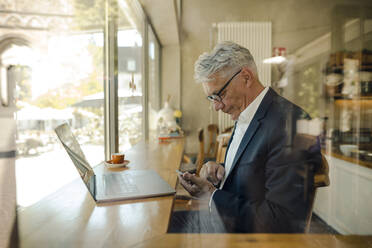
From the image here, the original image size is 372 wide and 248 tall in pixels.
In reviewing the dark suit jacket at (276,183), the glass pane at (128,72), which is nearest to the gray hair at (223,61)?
the dark suit jacket at (276,183)

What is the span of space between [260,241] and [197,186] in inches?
9.3

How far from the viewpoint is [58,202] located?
578mm

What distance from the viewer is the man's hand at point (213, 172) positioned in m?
0.51

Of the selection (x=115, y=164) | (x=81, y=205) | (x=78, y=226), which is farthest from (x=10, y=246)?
(x=115, y=164)

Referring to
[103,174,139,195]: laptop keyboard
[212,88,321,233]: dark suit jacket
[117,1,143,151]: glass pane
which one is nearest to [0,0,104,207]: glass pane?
[103,174,139,195]: laptop keyboard

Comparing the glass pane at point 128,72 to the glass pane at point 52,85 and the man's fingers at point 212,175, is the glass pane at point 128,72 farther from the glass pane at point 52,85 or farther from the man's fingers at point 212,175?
the man's fingers at point 212,175

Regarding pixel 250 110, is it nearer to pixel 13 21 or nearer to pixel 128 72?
pixel 13 21

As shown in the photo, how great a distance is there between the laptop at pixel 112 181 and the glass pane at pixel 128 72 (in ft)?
2.12

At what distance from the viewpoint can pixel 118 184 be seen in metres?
0.69

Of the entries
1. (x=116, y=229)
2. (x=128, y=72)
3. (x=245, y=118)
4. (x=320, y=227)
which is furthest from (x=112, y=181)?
(x=128, y=72)

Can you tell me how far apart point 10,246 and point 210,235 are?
267 millimetres

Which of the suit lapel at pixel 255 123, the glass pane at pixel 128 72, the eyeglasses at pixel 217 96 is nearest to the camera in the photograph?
the suit lapel at pixel 255 123

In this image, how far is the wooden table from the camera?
293 millimetres

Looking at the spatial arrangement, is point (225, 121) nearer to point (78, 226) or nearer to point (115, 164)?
point (78, 226)
